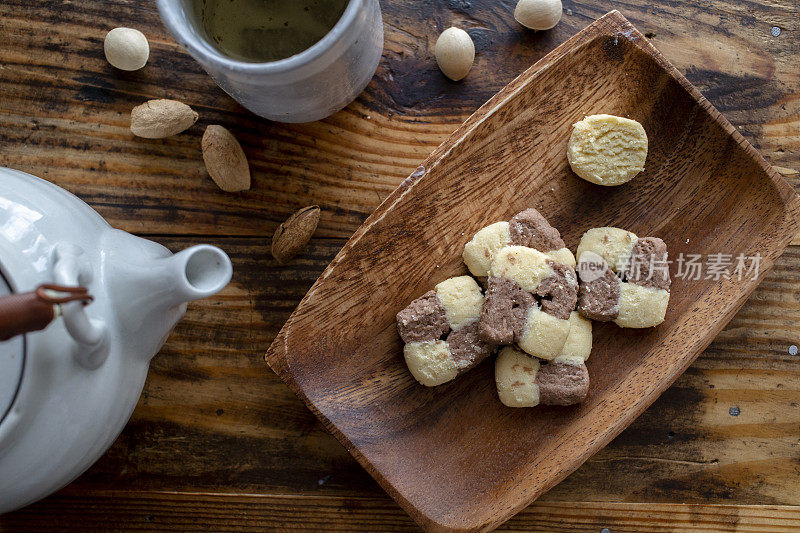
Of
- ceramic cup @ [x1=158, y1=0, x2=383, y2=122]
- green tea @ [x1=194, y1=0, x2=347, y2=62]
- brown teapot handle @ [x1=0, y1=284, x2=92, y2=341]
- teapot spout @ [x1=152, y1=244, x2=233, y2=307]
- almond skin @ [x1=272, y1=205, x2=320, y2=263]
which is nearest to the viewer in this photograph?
brown teapot handle @ [x1=0, y1=284, x2=92, y2=341]

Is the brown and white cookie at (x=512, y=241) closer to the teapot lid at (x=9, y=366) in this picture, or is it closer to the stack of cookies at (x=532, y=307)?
the stack of cookies at (x=532, y=307)

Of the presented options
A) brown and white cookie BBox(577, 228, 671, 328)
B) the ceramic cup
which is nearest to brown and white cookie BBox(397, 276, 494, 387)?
brown and white cookie BBox(577, 228, 671, 328)

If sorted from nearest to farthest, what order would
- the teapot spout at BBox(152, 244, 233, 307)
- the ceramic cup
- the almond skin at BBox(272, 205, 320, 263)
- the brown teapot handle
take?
the brown teapot handle, the teapot spout at BBox(152, 244, 233, 307), the ceramic cup, the almond skin at BBox(272, 205, 320, 263)

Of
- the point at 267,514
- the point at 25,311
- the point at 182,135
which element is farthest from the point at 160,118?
the point at 267,514

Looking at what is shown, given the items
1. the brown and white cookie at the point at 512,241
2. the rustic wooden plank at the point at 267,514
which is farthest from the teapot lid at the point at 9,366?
the brown and white cookie at the point at 512,241

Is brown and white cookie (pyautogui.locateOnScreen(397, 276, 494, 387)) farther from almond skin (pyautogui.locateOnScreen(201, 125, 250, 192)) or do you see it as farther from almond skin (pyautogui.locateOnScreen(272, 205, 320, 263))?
almond skin (pyautogui.locateOnScreen(201, 125, 250, 192))

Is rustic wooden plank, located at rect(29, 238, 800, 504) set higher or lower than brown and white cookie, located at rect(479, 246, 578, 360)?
lower
